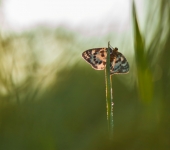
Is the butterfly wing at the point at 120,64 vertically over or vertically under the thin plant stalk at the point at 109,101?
over

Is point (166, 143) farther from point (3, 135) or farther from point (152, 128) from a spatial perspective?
point (3, 135)

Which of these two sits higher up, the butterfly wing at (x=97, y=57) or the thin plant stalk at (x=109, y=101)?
the butterfly wing at (x=97, y=57)

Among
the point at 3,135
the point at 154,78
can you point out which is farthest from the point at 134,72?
the point at 3,135

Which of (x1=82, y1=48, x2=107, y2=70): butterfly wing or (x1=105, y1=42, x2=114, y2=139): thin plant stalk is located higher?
(x1=82, y1=48, x2=107, y2=70): butterfly wing
